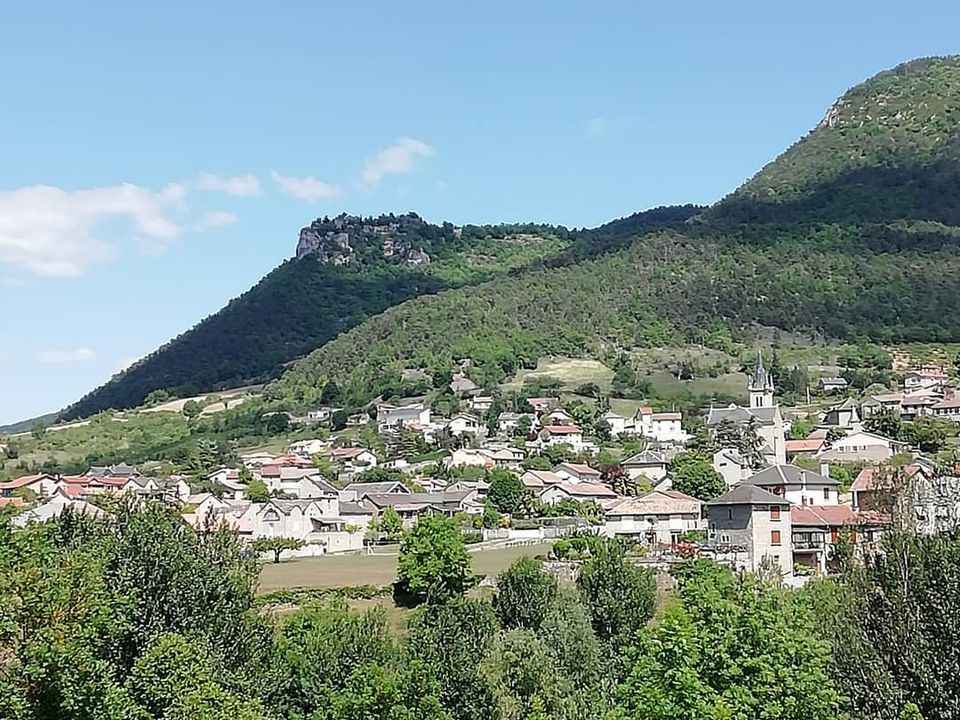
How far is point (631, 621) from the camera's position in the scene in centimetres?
3494

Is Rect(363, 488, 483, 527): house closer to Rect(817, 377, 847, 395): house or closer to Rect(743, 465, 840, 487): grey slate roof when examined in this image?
Rect(743, 465, 840, 487): grey slate roof

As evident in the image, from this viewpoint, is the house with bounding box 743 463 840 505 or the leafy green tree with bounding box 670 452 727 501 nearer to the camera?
the house with bounding box 743 463 840 505

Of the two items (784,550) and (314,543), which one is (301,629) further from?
(314,543)

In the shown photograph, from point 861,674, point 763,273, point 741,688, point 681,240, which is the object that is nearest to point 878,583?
point 861,674

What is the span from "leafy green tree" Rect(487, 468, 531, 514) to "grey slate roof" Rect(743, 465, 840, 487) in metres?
18.7

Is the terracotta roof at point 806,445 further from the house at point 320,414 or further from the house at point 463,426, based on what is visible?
the house at point 320,414

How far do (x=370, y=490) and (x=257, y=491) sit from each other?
759 cm

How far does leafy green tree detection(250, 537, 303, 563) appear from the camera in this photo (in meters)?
54.1

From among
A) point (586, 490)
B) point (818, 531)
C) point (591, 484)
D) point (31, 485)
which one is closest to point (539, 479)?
point (591, 484)

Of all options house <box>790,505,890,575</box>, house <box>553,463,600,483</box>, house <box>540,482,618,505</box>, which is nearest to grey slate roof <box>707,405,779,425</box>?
house <box>553,463,600,483</box>

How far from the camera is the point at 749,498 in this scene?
45.1 m

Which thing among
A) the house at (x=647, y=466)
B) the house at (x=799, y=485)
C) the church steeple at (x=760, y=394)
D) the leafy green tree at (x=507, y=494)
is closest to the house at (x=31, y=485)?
the leafy green tree at (x=507, y=494)

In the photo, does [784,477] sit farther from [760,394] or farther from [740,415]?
[760,394]

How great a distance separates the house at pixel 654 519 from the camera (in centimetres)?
5491
